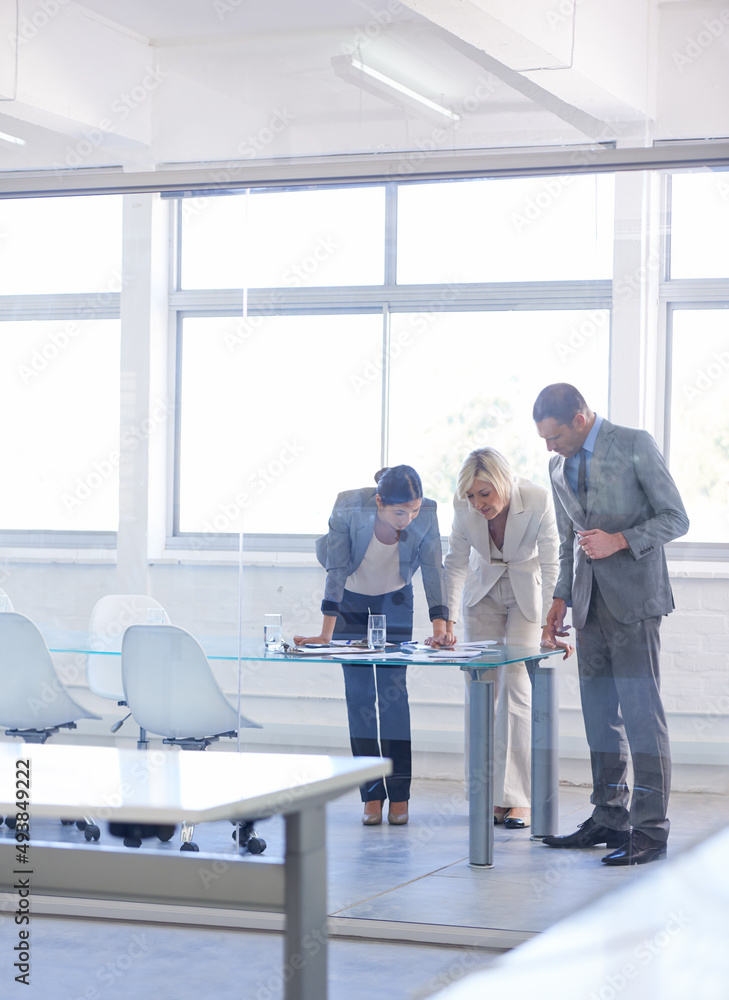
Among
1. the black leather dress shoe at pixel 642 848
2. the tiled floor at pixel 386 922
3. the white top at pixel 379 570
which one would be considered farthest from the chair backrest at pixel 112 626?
the black leather dress shoe at pixel 642 848

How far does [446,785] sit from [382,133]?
223cm

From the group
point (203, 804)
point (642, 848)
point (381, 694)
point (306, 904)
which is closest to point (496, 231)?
point (381, 694)

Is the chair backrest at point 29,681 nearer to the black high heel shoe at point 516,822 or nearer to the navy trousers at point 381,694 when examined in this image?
the navy trousers at point 381,694

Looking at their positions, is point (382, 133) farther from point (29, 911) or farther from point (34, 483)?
point (29, 911)

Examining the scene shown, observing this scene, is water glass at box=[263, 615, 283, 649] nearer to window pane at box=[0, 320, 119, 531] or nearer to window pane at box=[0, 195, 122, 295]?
window pane at box=[0, 320, 119, 531]

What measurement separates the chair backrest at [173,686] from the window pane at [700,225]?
198 centimetres

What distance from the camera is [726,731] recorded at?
3803 millimetres

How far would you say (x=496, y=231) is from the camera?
4168 mm

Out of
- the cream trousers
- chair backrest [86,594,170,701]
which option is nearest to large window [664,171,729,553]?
the cream trousers

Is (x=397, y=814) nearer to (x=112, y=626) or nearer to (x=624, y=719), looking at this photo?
(x=624, y=719)

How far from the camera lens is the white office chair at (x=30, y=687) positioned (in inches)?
172

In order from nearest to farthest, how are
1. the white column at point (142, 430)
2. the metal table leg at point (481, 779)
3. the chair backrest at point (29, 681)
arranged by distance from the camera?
the metal table leg at point (481, 779) < the white column at point (142, 430) < the chair backrest at point (29, 681)

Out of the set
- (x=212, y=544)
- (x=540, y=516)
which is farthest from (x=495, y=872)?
(x=212, y=544)

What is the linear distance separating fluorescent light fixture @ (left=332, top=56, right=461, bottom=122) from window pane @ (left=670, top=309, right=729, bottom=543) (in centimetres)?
115
